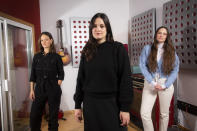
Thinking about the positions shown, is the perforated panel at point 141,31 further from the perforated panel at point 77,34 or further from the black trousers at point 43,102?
the black trousers at point 43,102

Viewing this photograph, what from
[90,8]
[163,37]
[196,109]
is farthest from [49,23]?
[196,109]

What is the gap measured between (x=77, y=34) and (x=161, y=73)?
1.94 m

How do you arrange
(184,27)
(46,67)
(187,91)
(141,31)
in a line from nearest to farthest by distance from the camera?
(46,67), (184,27), (187,91), (141,31)

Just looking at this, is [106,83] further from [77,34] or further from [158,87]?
[77,34]

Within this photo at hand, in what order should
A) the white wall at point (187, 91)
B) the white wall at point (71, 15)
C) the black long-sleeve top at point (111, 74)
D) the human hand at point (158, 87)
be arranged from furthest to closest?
the white wall at point (71, 15), the white wall at point (187, 91), the human hand at point (158, 87), the black long-sleeve top at point (111, 74)

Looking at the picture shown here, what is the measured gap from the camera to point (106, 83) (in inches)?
45.1

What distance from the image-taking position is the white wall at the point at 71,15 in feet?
10.5

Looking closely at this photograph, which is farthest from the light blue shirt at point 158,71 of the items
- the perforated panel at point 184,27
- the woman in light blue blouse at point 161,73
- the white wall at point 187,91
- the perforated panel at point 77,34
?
the perforated panel at point 77,34

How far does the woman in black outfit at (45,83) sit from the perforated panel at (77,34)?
1.21 m

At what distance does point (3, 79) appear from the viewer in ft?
6.34

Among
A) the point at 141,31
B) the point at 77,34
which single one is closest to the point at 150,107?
the point at 141,31

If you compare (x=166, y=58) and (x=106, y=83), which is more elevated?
(x=166, y=58)

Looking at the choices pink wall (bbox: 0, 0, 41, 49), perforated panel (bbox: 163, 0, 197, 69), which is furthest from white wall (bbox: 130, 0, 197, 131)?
pink wall (bbox: 0, 0, 41, 49)

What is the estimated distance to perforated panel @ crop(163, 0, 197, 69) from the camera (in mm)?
2078
